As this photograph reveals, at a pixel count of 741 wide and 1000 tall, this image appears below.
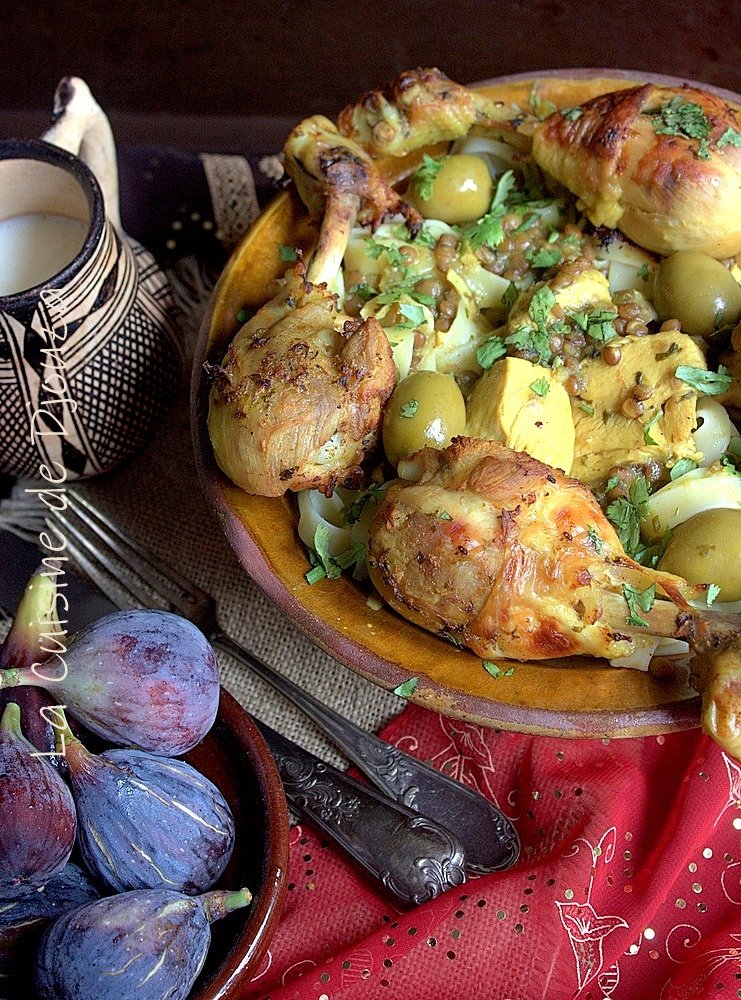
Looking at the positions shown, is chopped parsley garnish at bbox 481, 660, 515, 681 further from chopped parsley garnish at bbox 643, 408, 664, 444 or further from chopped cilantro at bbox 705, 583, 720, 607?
chopped parsley garnish at bbox 643, 408, 664, 444

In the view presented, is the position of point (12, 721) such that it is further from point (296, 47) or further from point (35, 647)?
point (296, 47)

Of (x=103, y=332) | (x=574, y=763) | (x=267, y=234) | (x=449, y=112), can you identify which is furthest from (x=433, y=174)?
(x=574, y=763)

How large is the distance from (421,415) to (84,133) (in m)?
0.96

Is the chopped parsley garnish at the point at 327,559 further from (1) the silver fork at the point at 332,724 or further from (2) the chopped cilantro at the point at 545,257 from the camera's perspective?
(2) the chopped cilantro at the point at 545,257

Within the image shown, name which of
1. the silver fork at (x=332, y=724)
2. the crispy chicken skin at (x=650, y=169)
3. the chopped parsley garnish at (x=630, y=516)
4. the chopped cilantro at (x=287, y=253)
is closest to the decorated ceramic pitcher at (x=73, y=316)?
the silver fork at (x=332, y=724)

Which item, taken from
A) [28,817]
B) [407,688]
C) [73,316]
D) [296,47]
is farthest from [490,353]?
[296,47]

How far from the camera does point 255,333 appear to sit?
162 centimetres

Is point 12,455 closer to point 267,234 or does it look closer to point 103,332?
point 103,332

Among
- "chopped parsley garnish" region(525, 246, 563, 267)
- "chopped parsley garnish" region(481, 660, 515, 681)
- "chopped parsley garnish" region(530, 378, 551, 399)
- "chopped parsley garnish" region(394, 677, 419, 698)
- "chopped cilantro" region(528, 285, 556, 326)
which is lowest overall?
"chopped parsley garnish" region(394, 677, 419, 698)

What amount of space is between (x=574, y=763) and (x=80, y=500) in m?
1.05

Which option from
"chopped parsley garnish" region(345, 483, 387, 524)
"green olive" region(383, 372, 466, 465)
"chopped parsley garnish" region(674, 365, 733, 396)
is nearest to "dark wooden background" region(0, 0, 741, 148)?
"chopped parsley garnish" region(674, 365, 733, 396)

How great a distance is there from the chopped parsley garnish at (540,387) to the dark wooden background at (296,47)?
1.57 m

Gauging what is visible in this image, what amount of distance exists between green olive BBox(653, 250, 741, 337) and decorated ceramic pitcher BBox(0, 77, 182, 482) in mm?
924

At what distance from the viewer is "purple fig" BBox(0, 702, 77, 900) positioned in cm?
124
